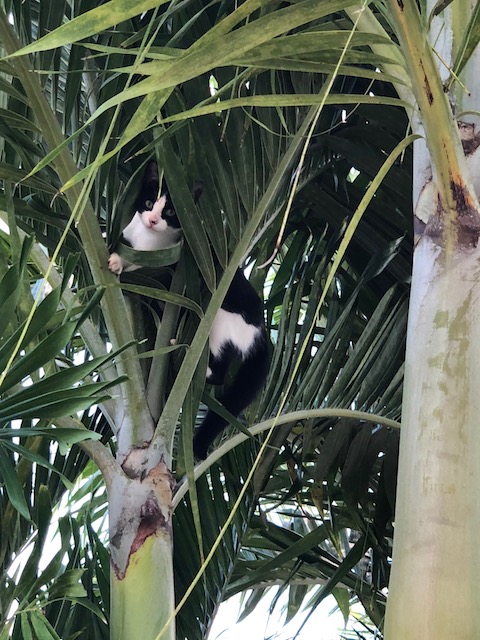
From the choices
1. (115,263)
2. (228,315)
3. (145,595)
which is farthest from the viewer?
(228,315)

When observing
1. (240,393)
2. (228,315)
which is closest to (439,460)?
(240,393)

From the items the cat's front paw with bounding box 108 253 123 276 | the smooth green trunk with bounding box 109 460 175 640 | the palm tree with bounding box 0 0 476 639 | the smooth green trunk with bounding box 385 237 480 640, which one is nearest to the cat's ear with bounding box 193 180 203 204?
the palm tree with bounding box 0 0 476 639

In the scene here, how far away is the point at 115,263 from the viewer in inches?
30.1

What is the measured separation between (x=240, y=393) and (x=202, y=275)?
36 cm

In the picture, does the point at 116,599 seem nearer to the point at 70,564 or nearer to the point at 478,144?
the point at 70,564

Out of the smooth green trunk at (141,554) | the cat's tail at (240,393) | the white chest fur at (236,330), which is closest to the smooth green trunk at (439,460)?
the smooth green trunk at (141,554)

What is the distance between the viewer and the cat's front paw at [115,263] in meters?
0.76

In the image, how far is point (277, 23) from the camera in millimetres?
343

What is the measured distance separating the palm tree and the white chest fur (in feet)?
0.29

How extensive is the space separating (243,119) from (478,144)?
0.36 meters

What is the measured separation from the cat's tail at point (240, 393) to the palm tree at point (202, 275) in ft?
0.09

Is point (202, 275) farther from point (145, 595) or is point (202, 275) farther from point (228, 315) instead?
point (228, 315)

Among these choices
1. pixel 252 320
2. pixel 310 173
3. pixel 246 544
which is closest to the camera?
pixel 310 173

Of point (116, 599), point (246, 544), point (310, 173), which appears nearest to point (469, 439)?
point (116, 599)
